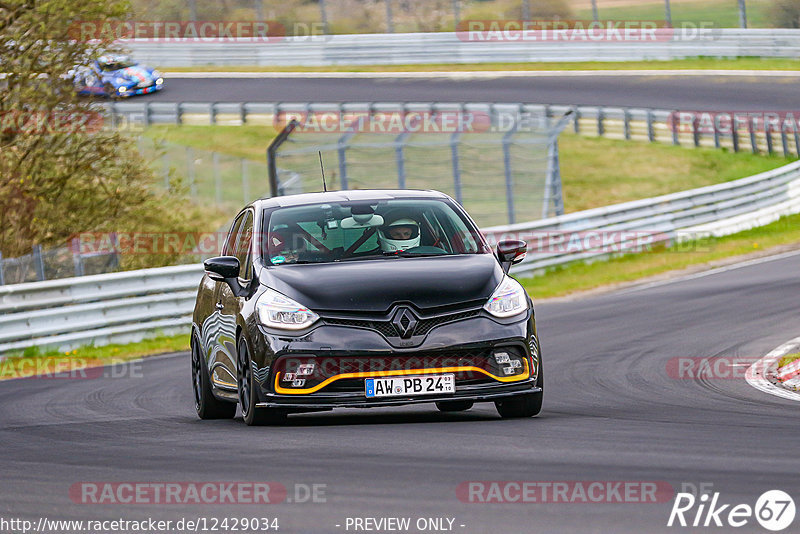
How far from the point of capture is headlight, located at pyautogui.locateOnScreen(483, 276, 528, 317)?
30.6 ft

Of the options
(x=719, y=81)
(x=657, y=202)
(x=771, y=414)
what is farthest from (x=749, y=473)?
(x=719, y=81)

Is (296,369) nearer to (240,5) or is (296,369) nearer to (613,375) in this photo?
(613,375)

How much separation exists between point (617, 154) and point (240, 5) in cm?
1837

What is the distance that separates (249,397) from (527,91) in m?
36.6

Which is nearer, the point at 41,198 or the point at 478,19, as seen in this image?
the point at 41,198

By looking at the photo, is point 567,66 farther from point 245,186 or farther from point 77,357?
point 77,357

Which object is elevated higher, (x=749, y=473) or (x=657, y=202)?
(x=749, y=473)

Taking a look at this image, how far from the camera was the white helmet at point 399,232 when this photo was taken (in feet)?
33.1

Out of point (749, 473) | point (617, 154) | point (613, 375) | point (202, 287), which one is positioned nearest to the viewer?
point (749, 473)

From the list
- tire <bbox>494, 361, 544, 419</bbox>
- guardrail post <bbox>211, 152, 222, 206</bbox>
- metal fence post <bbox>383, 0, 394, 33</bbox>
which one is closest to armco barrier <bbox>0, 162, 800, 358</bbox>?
guardrail post <bbox>211, 152, 222, 206</bbox>

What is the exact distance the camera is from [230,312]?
10266 millimetres

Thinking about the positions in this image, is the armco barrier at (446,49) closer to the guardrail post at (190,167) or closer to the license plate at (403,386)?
the guardrail post at (190,167)

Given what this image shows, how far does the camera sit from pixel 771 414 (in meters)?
9.41

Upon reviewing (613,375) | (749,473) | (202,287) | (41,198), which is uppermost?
(749,473)
